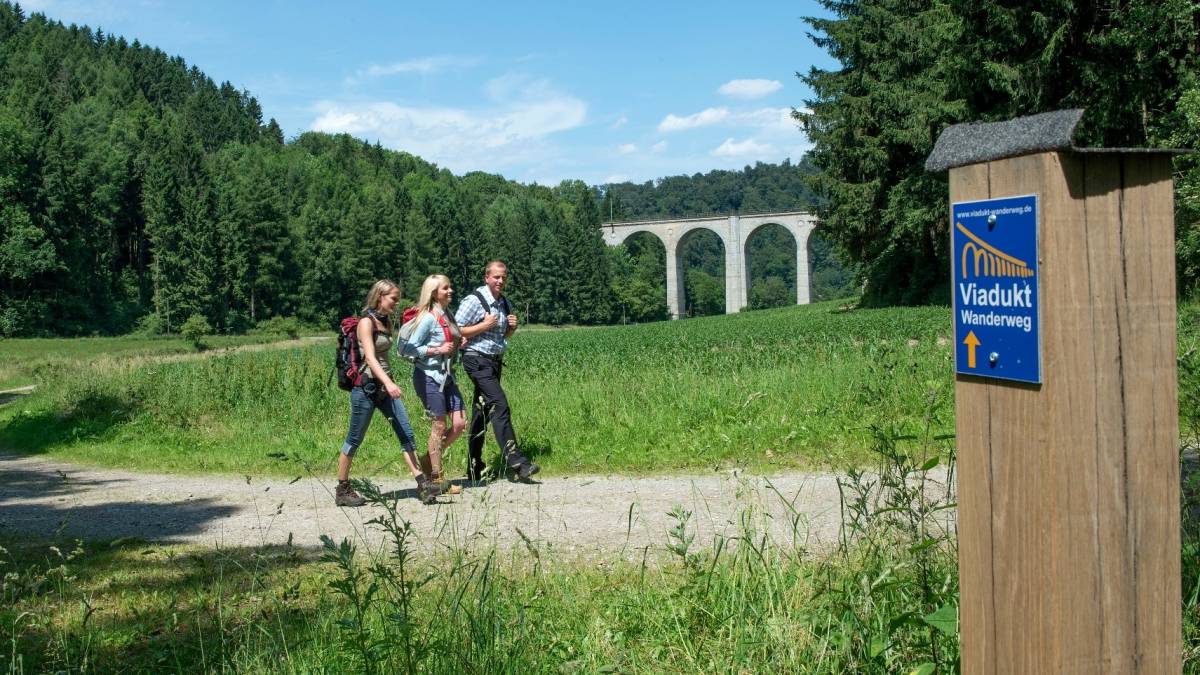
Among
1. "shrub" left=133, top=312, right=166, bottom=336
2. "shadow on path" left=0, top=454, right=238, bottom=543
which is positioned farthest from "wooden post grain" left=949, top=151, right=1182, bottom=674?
"shrub" left=133, top=312, right=166, bottom=336

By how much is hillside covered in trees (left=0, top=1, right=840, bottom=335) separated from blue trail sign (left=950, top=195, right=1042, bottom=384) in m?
39.7

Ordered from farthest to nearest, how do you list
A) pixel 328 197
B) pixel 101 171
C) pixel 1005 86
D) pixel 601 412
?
pixel 328 197, pixel 101 171, pixel 1005 86, pixel 601 412

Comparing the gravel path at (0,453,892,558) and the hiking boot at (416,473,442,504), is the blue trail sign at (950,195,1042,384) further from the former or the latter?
the hiking boot at (416,473,442,504)

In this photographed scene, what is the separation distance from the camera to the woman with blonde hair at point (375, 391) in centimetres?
729

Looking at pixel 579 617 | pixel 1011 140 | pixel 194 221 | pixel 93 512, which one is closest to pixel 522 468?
pixel 93 512

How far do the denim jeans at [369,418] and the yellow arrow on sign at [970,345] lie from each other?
5.72m

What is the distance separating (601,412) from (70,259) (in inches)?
2488

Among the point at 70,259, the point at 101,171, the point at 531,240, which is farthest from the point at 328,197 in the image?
the point at 70,259

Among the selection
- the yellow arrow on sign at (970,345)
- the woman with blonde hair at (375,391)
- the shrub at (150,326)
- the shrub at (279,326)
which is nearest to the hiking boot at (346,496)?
the woman with blonde hair at (375,391)

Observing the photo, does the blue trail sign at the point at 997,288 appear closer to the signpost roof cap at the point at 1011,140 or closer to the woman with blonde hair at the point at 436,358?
the signpost roof cap at the point at 1011,140

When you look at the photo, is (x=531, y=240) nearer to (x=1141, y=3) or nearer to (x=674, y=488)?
(x=1141, y=3)

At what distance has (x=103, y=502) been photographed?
7.91 metres

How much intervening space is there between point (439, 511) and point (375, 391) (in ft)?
7.54

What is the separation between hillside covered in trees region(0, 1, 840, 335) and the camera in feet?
205
